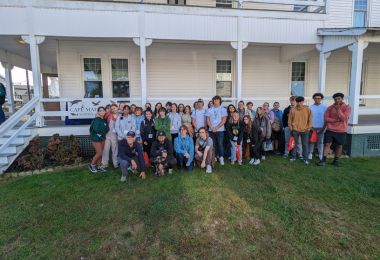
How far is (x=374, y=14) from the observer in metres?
10.5

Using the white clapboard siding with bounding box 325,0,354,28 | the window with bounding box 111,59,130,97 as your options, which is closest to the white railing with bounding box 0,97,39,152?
the window with bounding box 111,59,130,97

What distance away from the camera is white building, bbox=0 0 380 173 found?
23.5ft

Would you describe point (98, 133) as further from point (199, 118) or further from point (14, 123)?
point (199, 118)

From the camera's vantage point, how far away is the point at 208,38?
804 centimetres

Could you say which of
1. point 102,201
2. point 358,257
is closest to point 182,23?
point 102,201

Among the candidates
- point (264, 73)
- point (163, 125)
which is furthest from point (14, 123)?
point (264, 73)

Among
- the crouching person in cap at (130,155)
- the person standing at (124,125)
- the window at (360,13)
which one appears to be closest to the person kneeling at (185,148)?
the crouching person in cap at (130,155)

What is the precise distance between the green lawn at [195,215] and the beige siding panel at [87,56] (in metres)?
4.45

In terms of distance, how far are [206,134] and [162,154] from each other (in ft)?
3.75

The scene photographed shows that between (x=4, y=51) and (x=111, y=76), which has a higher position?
(x=4, y=51)

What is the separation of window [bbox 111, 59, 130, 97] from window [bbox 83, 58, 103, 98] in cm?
50

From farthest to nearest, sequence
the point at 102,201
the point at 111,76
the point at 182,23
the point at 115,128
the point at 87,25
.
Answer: the point at 111,76 < the point at 182,23 < the point at 87,25 < the point at 115,128 < the point at 102,201

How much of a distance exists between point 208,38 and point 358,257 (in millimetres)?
6880

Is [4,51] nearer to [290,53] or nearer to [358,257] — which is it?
[290,53]
